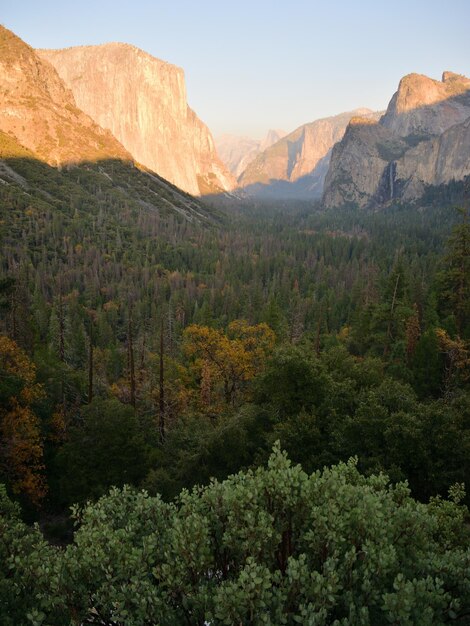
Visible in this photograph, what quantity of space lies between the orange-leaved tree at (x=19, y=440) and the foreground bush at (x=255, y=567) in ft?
53.2

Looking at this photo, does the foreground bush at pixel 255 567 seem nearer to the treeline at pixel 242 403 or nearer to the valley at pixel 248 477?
the valley at pixel 248 477

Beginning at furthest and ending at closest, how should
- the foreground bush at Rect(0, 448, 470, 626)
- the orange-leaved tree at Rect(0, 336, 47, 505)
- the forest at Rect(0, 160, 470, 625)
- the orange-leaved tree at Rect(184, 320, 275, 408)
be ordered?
1. the orange-leaved tree at Rect(184, 320, 275, 408)
2. the orange-leaved tree at Rect(0, 336, 47, 505)
3. the forest at Rect(0, 160, 470, 625)
4. the foreground bush at Rect(0, 448, 470, 626)

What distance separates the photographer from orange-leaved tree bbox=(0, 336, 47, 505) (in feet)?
83.4

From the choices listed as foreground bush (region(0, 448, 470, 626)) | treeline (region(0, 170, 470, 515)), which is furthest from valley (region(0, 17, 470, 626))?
treeline (region(0, 170, 470, 515))

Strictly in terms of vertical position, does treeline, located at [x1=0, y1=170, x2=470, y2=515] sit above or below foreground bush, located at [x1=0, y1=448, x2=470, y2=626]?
below

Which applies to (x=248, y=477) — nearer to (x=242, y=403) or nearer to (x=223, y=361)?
(x=242, y=403)

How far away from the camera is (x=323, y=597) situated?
27.3ft

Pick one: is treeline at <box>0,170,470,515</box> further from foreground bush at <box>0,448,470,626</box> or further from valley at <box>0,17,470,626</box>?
foreground bush at <box>0,448,470,626</box>

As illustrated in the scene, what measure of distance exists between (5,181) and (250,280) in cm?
10154

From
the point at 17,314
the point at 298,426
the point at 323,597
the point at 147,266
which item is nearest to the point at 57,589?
the point at 323,597

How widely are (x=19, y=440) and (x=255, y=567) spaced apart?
22.6 meters

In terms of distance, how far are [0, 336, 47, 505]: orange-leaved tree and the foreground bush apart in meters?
16.2

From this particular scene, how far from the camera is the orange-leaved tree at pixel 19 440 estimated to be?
25.4m

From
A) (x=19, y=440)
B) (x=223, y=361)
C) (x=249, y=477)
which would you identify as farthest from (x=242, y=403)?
(x=249, y=477)
